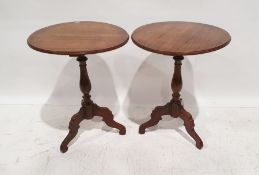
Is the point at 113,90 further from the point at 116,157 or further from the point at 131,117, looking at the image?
the point at 116,157

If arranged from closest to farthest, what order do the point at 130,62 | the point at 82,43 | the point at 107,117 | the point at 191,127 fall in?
1. the point at 82,43
2. the point at 191,127
3. the point at 107,117
4. the point at 130,62

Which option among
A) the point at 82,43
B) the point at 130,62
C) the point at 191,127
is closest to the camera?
the point at 82,43

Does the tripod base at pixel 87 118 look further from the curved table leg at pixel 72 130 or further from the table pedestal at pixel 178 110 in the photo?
the table pedestal at pixel 178 110

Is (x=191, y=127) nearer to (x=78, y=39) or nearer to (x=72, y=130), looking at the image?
(x=72, y=130)

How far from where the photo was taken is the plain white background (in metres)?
2.26

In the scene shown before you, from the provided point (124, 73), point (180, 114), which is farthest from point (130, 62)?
point (180, 114)

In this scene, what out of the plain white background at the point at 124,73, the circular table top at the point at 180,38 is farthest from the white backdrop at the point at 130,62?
the circular table top at the point at 180,38

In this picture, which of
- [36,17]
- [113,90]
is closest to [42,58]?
[36,17]

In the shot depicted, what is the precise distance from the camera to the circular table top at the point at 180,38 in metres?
1.60

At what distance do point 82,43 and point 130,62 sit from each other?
0.84 meters

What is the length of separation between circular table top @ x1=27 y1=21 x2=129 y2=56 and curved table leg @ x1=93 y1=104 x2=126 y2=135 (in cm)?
57

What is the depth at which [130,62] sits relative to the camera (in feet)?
8.16

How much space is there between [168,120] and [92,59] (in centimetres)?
83

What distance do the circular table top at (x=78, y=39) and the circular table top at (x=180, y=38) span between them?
0.15 m
